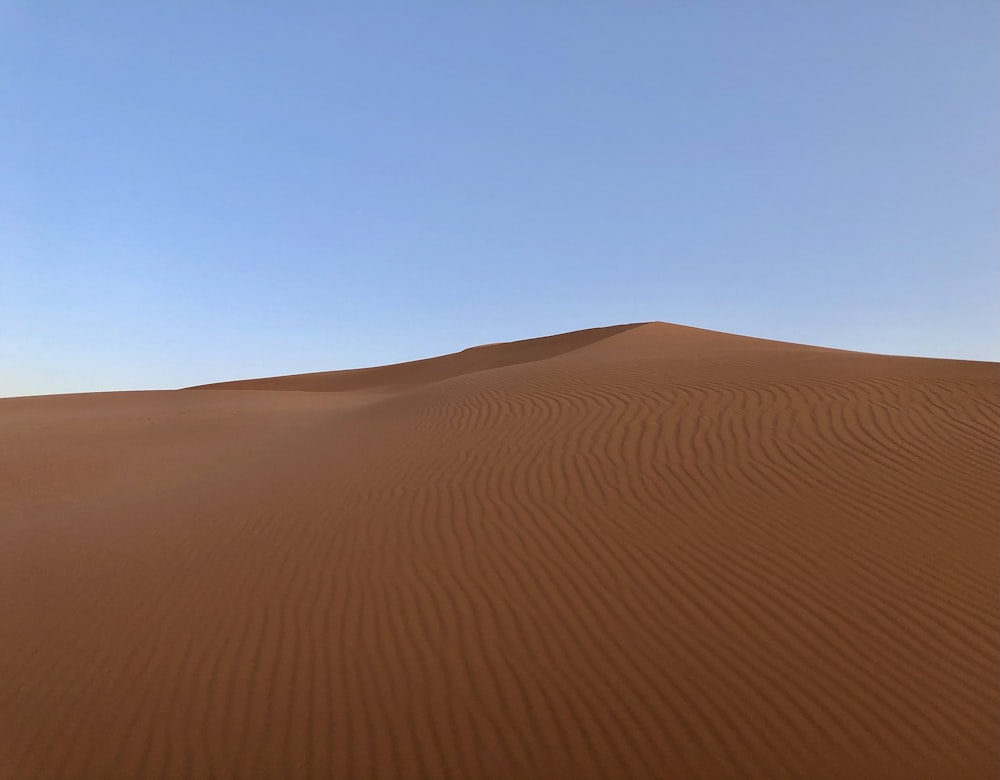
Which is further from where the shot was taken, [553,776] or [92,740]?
[92,740]

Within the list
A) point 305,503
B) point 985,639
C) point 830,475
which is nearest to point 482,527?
point 305,503

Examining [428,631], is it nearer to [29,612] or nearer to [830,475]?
[29,612]

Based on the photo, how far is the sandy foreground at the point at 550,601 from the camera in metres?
4.35

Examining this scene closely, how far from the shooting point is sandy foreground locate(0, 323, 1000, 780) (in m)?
4.35

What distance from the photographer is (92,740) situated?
4602mm

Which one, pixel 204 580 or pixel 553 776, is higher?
pixel 204 580

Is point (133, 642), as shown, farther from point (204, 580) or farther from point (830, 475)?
point (830, 475)

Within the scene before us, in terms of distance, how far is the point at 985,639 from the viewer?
198 inches

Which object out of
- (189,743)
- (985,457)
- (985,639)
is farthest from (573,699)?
(985,457)

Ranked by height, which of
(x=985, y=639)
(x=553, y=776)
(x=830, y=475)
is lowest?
(x=553, y=776)

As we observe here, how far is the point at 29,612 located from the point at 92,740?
261 cm

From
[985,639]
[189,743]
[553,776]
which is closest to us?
[553,776]

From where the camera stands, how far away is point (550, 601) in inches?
231

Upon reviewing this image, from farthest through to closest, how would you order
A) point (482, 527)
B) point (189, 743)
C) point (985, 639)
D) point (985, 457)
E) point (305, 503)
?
point (305, 503) → point (985, 457) → point (482, 527) → point (985, 639) → point (189, 743)
